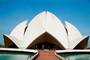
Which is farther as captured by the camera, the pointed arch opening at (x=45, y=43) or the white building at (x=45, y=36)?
the pointed arch opening at (x=45, y=43)

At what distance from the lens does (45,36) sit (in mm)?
23484

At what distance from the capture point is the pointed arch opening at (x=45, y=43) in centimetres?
2314

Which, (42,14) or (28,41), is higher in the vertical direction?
(42,14)

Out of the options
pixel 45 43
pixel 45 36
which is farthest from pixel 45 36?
pixel 45 43

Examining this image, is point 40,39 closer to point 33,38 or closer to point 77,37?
point 33,38

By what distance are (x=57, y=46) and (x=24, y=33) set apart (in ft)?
11.2

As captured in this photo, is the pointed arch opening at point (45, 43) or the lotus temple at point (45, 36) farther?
the pointed arch opening at point (45, 43)

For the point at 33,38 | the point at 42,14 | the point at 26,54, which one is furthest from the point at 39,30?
the point at 26,54

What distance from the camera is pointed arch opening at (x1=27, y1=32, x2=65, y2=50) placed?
23141 millimetres

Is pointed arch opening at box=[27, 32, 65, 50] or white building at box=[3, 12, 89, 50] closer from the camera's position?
white building at box=[3, 12, 89, 50]

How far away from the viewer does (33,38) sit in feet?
75.0

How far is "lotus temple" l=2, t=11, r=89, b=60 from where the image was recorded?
2291 centimetres

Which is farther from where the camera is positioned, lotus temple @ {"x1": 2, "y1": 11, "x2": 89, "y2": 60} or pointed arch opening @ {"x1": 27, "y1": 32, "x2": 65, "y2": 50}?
pointed arch opening @ {"x1": 27, "y1": 32, "x2": 65, "y2": 50}

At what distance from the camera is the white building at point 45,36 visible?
22.9m
